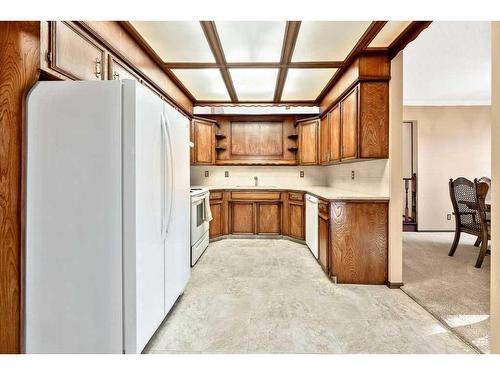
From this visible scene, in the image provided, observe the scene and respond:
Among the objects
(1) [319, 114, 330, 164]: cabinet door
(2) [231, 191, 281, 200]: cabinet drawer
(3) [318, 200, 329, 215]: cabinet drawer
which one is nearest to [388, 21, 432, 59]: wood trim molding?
(1) [319, 114, 330, 164]: cabinet door

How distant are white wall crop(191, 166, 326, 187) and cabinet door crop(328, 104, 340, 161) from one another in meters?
1.41

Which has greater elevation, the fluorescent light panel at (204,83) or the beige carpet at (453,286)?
the fluorescent light panel at (204,83)

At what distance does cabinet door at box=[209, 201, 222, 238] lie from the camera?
437 centimetres

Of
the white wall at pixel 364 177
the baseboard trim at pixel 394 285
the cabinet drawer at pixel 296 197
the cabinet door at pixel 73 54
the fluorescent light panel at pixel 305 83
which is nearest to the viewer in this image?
the cabinet door at pixel 73 54

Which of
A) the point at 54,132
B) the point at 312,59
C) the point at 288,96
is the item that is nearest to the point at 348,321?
the point at 54,132

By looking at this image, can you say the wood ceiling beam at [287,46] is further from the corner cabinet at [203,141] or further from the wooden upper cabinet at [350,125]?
the corner cabinet at [203,141]

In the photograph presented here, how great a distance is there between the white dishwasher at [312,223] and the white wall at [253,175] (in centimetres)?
133

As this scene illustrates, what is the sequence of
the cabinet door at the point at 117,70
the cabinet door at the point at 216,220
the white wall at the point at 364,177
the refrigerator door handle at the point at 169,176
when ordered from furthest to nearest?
the cabinet door at the point at 216,220, the white wall at the point at 364,177, the cabinet door at the point at 117,70, the refrigerator door handle at the point at 169,176

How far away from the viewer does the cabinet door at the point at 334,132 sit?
3414mm

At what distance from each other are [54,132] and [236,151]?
367cm

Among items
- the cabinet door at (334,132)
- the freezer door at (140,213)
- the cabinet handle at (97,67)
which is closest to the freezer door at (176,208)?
the freezer door at (140,213)

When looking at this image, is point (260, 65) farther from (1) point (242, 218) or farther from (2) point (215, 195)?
(1) point (242, 218)

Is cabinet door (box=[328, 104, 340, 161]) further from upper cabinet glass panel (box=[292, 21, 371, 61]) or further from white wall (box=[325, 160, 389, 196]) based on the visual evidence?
upper cabinet glass panel (box=[292, 21, 371, 61])
